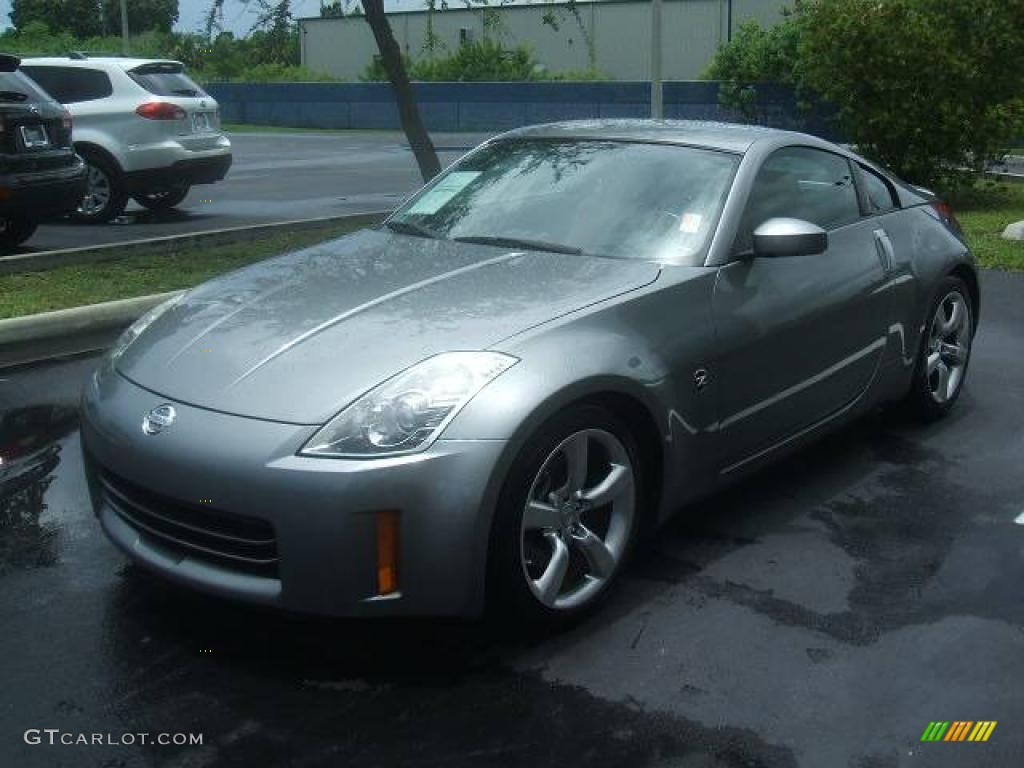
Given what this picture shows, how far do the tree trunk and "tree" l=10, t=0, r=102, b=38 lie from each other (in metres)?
57.6

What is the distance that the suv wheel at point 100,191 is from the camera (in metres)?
13.7

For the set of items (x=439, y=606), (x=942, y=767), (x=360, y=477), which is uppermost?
(x=360, y=477)

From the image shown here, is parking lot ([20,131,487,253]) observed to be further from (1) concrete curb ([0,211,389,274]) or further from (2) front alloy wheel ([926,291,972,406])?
(2) front alloy wheel ([926,291,972,406])

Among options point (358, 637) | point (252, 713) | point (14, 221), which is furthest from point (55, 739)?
point (14, 221)

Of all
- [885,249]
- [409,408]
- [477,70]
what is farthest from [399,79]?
[477,70]

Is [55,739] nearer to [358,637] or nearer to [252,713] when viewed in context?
[252,713]

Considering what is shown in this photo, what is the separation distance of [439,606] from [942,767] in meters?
1.33

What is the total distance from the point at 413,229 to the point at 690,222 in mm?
1132

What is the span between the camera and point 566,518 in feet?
12.9

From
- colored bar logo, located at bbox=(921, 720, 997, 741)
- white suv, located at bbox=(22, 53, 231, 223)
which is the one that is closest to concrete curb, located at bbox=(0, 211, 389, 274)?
white suv, located at bbox=(22, 53, 231, 223)

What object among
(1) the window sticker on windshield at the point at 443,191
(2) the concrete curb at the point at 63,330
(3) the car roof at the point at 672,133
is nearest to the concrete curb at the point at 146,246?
(2) the concrete curb at the point at 63,330

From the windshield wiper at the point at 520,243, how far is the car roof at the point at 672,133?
71 cm

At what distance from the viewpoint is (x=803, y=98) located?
1942 centimetres

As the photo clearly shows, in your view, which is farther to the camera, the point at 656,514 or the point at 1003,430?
the point at 1003,430
